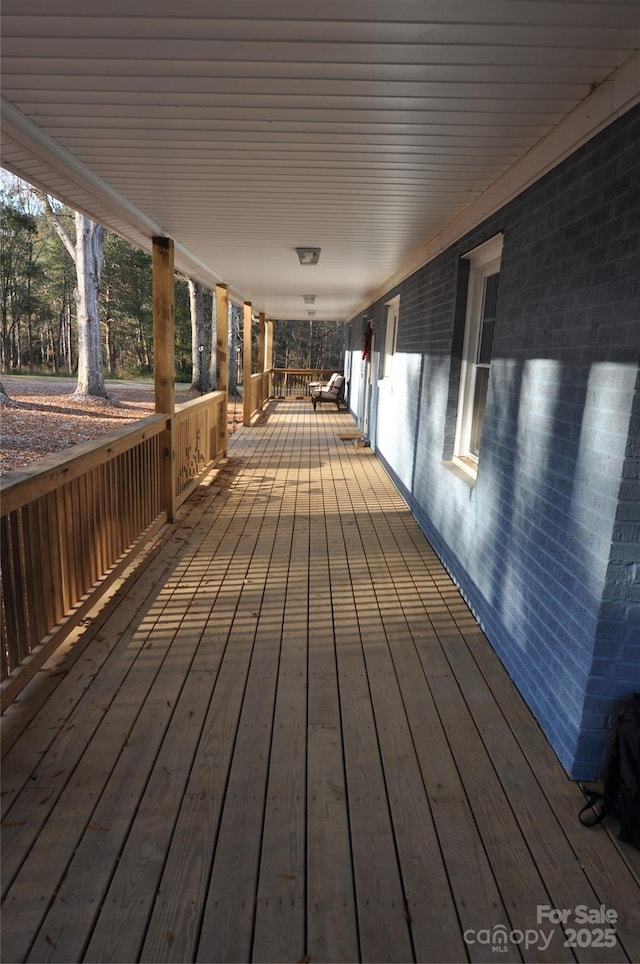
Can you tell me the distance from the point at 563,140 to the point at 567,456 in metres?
1.25

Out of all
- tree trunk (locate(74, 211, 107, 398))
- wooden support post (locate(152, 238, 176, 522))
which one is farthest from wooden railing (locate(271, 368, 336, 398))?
wooden support post (locate(152, 238, 176, 522))

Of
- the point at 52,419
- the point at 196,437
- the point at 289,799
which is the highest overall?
the point at 196,437

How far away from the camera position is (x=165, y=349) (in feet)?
15.6

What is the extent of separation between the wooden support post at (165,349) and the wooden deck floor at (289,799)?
155cm

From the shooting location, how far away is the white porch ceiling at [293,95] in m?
1.61


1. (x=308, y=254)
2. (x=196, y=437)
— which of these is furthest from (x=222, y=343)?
(x=308, y=254)

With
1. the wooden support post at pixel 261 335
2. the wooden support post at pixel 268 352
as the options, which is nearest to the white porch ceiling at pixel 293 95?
the wooden support post at pixel 261 335

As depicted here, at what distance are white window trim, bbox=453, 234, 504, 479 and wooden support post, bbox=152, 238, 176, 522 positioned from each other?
7.51 ft

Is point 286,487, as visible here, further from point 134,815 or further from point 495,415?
point 134,815

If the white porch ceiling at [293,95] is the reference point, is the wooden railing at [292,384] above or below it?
below

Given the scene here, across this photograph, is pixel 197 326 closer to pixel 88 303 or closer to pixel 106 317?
pixel 88 303

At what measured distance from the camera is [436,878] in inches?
63.6

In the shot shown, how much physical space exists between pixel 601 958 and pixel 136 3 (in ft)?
9.00

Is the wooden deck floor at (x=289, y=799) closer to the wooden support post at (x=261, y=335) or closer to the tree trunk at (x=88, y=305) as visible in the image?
the wooden support post at (x=261, y=335)
